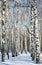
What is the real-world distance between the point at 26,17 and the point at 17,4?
1095 centimetres

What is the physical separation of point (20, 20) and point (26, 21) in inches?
107

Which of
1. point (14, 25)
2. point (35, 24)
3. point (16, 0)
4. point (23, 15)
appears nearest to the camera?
point (35, 24)

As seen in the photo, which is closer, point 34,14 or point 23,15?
point 34,14

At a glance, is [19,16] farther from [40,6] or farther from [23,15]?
[40,6]

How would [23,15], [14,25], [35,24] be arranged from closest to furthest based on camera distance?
[35,24] < [14,25] < [23,15]

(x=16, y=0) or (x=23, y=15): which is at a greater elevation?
(x=16, y=0)

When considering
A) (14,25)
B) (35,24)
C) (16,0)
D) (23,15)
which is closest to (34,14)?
(35,24)

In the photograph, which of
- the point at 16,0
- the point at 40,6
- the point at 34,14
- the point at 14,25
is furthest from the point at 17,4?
the point at 34,14

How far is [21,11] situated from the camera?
37.7 m

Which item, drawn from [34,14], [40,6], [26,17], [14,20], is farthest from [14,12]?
[34,14]

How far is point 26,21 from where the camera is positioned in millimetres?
40812

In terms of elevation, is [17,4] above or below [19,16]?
above

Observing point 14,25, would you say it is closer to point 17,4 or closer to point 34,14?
point 17,4

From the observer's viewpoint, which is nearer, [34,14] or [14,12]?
[34,14]
